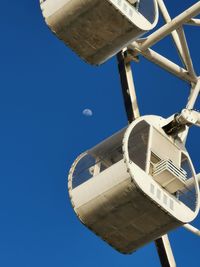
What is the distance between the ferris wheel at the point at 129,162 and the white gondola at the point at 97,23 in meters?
0.02

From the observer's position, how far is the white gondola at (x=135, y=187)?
68.3 feet

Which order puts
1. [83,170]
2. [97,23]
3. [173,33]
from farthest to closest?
1. [173,33]
2. [83,170]
3. [97,23]

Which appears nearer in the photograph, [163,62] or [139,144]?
[139,144]

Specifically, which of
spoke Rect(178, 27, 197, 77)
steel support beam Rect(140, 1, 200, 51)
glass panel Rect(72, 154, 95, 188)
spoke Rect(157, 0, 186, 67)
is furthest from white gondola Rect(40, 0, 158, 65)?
glass panel Rect(72, 154, 95, 188)

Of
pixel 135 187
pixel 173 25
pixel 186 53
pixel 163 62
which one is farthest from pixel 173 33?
pixel 135 187

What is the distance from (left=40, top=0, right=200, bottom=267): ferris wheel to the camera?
20938 mm

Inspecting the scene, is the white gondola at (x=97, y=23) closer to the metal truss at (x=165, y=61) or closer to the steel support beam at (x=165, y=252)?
the metal truss at (x=165, y=61)

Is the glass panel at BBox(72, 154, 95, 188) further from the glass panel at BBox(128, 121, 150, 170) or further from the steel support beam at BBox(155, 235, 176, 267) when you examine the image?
the steel support beam at BBox(155, 235, 176, 267)

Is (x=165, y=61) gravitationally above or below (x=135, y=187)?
above

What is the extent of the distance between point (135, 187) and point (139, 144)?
1180 millimetres

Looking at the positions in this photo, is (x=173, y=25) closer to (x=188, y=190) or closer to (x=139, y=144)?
(x=139, y=144)

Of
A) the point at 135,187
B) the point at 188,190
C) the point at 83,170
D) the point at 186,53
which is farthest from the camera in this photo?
the point at 186,53

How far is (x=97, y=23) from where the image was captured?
2167 centimetres

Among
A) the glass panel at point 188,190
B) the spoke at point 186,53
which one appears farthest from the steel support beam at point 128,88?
the glass panel at point 188,190
